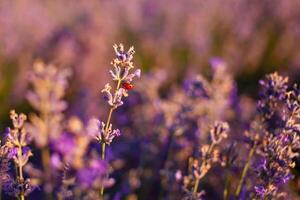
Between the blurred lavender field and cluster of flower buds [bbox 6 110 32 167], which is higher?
the blurred lavender field

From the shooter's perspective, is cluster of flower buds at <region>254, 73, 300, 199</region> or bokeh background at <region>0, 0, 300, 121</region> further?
bokeh background at <region>0, 0, 300, 121</region>

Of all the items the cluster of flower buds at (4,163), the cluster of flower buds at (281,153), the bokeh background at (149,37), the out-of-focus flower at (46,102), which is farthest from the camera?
the bokeh background at (149,37)

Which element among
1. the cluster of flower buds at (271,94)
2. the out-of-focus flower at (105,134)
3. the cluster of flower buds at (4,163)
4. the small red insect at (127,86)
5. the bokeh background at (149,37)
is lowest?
the cluster of flower buds at (4,163)

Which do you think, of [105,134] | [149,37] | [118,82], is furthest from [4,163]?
[149,37]

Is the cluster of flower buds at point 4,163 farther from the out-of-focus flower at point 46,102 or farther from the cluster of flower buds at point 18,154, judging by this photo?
the out-of-focus flower at point 46,102

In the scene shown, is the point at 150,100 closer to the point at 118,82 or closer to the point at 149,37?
the point at 118,82

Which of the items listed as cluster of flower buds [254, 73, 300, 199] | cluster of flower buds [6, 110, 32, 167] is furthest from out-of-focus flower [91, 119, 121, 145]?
cluster of flower buds [254, 73, 300, 199]

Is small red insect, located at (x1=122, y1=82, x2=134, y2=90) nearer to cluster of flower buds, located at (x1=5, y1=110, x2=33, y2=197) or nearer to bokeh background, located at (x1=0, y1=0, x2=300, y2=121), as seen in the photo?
cluster of flower buds, located at (x1=5, y1=110, x2=33, y2=197)

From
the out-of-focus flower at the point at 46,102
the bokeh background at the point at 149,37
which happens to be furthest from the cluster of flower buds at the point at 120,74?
the bokeh background at the point at 149,37

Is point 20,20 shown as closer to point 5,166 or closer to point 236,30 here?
point 236,30
